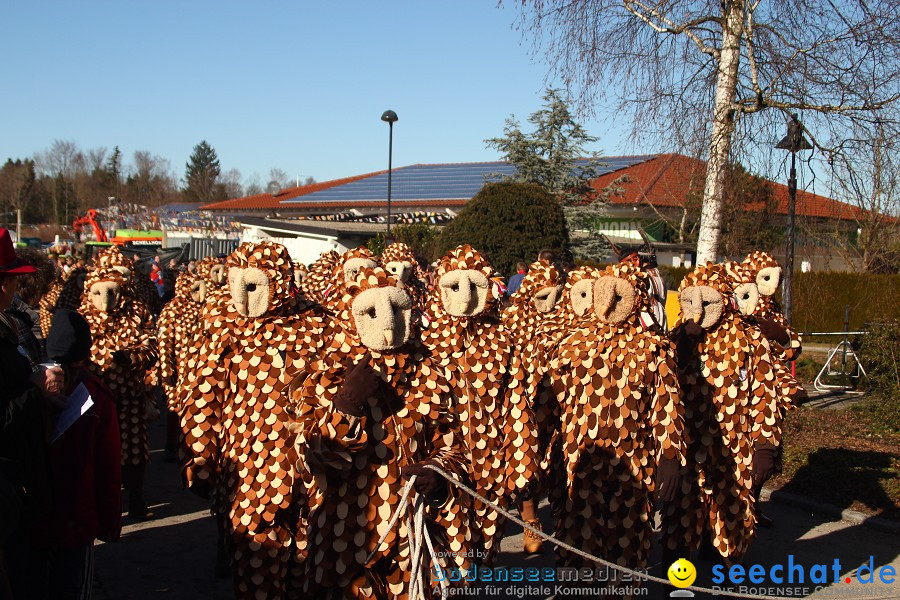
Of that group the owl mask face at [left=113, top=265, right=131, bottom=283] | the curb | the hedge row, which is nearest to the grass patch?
the curb

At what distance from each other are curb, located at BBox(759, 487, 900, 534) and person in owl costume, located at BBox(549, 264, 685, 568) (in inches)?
147

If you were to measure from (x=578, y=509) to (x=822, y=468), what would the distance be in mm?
5249

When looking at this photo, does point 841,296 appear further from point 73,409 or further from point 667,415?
point 73,409

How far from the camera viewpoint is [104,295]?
→ 25.1 feet

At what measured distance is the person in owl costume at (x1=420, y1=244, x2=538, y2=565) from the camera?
5383 mm

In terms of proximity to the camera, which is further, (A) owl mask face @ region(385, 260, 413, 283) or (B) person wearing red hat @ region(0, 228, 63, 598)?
(A) owl mask face @ region(385, 260, 413, 283)

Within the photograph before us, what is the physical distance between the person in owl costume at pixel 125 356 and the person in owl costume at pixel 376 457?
3996 millimetres

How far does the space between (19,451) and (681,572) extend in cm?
418

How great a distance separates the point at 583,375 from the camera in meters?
5.50

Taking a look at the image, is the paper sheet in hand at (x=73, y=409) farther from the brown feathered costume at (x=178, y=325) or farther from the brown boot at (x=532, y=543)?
the brown feathered costume at (x=178, y=325)

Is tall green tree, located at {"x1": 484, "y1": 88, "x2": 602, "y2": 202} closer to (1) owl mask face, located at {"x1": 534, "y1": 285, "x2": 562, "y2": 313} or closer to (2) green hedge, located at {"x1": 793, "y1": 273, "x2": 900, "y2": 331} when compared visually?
(2) green hedge, located at {"x1": 793, "y1": 273, "x2": 900, "y2": 331}

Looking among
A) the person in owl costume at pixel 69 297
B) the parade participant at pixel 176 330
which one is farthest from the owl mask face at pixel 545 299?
the person in owl costume at pixel 69 297

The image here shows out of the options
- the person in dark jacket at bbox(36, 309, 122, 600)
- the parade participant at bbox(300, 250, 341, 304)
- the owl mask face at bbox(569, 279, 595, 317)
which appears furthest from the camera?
the parade participant at bbox(300, 250, 341, 304)

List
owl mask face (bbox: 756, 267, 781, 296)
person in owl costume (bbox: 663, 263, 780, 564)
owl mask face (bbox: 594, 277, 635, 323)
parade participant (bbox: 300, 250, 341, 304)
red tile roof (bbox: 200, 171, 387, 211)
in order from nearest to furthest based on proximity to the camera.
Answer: owl mask face (bbox: 594, 277, 635, 323)
person in owl costume (bbox: 663, 263, 780, 564)
owl mask face (bbox: 756, 267, 781, 296)
parade participant (bbox: 300, 250, 341, 304)
red tile roof (bbox: 200, 171, 387, 211)
